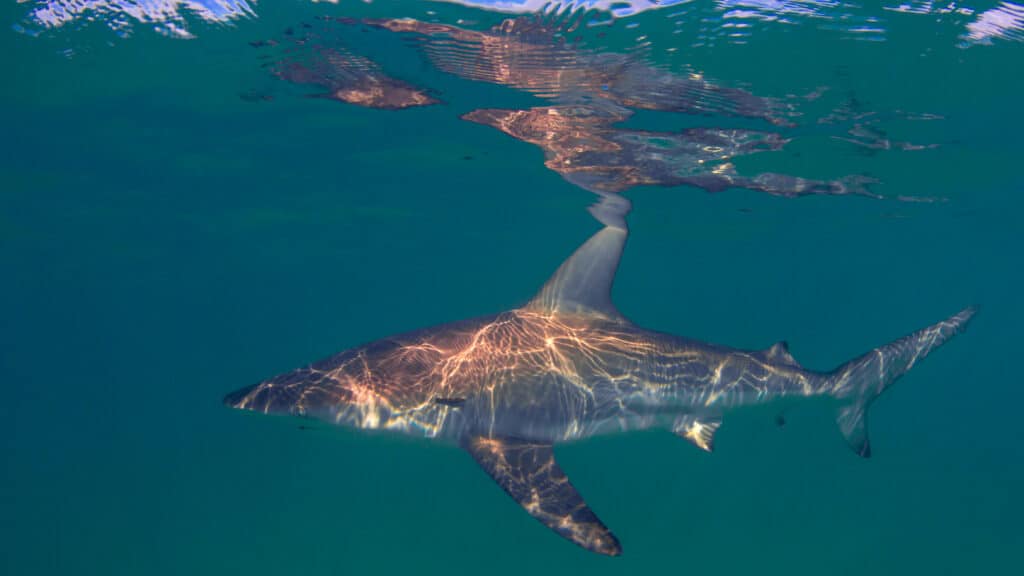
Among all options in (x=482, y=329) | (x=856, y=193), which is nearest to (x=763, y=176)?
(x=856, y=193)

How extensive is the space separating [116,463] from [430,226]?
928 inches

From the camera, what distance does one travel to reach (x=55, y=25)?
31.4 feet

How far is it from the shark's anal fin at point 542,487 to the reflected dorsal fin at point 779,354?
3.54 meters

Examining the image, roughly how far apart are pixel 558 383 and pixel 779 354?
10.7 feet

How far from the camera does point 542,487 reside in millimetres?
5680

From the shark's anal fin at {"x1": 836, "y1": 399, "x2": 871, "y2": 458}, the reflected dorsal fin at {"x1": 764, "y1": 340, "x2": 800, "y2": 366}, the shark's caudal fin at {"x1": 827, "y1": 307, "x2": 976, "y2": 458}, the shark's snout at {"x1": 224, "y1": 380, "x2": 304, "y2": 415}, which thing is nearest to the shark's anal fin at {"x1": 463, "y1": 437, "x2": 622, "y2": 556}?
the shark's snout at {"x1": 224, "y1": 380, "x2": 304, "y2": 415}

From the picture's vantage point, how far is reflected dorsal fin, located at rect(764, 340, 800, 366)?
7.96 metres

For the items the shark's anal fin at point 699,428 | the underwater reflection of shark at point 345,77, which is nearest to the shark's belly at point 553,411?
the shark's anal fin at point 699,428

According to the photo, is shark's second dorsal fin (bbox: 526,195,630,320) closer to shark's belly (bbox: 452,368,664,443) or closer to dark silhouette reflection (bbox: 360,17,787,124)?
shark's belly (bbox: 452,368,664,443)

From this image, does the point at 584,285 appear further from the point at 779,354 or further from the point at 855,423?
the point at 855,423

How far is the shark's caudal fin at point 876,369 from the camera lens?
827 centimetres

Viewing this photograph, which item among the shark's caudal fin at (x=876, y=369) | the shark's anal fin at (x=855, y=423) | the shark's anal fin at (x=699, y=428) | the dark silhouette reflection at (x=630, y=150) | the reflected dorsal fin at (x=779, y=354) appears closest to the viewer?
the shark's anal fin at (x=699, y=428)

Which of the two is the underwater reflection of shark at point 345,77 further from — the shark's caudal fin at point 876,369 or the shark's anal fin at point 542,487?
the shark's caudal fin at point 876,369

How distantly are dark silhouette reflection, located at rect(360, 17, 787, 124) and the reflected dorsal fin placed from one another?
476 cm
